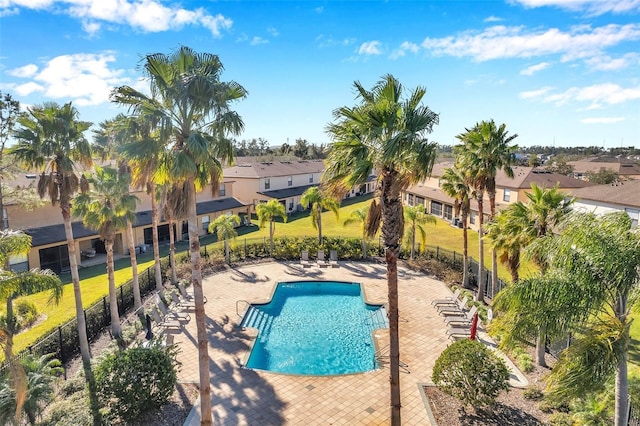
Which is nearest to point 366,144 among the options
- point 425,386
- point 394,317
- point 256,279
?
point 394,317

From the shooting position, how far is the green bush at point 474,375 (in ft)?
36.5

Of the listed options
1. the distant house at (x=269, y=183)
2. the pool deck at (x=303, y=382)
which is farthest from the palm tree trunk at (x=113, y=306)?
the distant house at (x=269, y=183)

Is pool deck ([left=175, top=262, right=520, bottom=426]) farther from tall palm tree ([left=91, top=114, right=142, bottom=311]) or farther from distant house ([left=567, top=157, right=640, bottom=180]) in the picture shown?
distant house ([left=567, top=157, right=640, bottom=180])

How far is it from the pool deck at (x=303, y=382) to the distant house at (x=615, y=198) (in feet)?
63.4

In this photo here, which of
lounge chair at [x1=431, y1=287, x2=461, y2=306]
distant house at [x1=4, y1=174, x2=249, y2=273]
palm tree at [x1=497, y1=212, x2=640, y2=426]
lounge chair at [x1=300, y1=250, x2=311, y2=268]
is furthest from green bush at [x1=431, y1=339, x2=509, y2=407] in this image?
lounge chair at [x1=300, y1=250, x2=311, y2=268]

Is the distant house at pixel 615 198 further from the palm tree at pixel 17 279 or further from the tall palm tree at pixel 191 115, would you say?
the palm tree at pixel 17 279

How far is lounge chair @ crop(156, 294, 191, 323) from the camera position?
18359mm

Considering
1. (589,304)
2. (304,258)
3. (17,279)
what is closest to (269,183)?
(304,258)

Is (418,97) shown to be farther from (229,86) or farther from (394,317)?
(394,317)

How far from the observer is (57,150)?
1358 centimetres

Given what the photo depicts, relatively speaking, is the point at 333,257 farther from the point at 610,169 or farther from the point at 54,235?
the point at 610,169

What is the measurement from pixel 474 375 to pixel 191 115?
35.8 feet

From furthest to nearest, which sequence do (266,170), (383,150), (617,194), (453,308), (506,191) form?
(266,170)
(506,191)
(617,194)
(453,308)
(383,150)

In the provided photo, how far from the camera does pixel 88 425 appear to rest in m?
10.4
